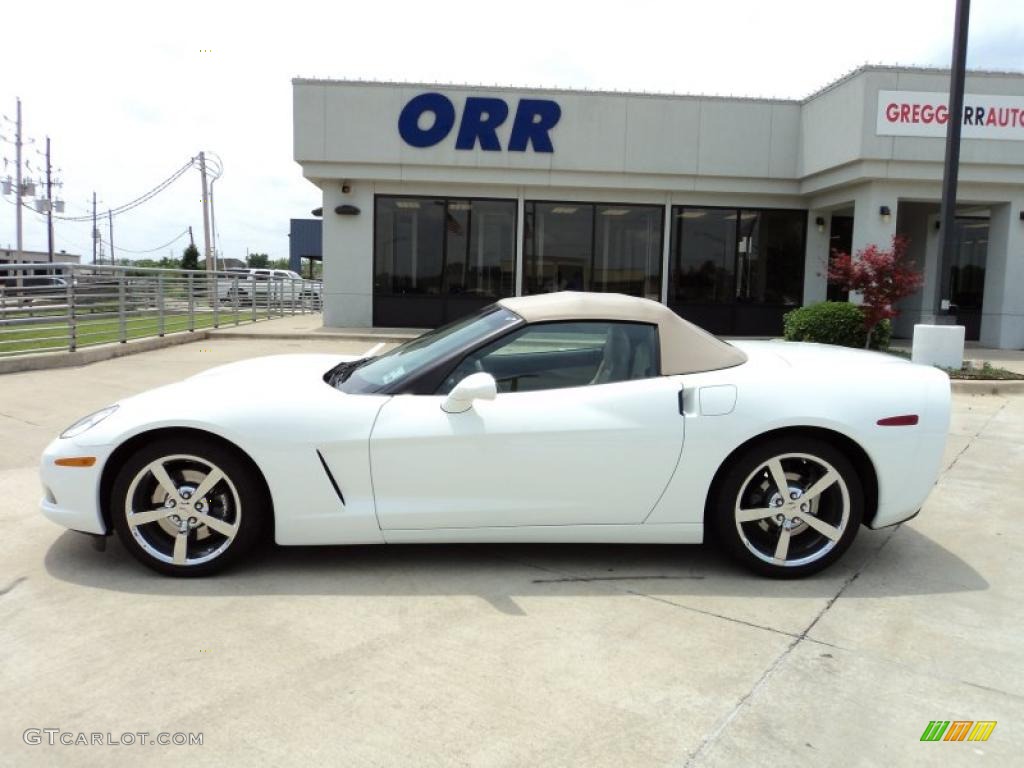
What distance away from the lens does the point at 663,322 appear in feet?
12.9

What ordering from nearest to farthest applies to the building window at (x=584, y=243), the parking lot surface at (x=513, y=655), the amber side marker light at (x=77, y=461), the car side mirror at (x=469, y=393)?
the parking lot surface at (x=513, y=655) < the car side mirror at (x=469, y=393) < the amber side marker light at (x=77, y=461) < the building window at (x=584, y=243)

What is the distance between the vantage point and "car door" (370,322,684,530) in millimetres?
3551

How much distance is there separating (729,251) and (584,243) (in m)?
3.30

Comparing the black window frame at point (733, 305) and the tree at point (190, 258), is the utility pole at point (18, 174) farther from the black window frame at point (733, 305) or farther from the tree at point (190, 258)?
the black window frame at point (733, 305)

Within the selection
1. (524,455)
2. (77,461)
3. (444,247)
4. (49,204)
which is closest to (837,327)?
(444,247)

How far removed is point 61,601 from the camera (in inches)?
134

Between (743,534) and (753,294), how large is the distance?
49.0ft

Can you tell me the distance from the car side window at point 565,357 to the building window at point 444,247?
13.7 metres

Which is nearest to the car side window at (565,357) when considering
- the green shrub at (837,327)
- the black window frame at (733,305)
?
the green shrub at (837,327)

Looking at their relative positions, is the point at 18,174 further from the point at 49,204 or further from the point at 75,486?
the point at 75,486

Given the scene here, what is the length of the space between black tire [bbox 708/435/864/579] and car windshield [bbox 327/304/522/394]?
52.3 inches

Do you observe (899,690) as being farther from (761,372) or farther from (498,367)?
(498,367)

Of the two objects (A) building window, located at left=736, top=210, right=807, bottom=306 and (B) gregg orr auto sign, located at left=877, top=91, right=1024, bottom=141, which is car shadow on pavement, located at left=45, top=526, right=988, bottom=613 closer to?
(B) gregg orr auto sign, located at left=877, top=91, right=1024, bottom=141

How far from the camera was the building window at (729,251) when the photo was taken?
17656mm
